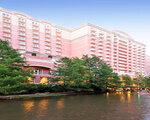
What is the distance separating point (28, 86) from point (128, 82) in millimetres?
80435

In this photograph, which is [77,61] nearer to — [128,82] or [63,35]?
[128,82]

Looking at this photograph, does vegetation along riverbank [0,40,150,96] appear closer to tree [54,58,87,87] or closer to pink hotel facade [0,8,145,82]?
tree [54,58,87,87]

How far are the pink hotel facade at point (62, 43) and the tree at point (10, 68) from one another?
41.2m

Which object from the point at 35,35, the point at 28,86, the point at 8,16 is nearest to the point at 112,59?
the point at 35,35

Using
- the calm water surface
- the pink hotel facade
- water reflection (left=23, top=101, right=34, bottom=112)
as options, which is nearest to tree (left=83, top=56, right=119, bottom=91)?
the pink hotel facade

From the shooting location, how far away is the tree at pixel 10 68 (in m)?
50.0

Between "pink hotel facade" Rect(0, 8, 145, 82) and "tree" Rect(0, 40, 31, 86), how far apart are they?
4124cm


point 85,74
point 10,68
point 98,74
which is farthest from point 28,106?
point 98,74

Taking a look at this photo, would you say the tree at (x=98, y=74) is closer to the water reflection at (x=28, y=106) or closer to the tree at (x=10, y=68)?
the tree at (x=10, y=68)

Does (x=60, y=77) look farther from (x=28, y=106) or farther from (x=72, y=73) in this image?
(x=28, y=106)

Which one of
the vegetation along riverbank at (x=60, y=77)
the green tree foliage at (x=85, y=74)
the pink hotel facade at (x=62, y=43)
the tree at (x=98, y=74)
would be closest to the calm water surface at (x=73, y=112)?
the vegetation along riverbank at (x=60, y=77)

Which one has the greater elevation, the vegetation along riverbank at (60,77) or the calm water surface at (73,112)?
the vegetation along riverbank at (60,77)

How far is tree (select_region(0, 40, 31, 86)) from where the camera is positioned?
50028 mm

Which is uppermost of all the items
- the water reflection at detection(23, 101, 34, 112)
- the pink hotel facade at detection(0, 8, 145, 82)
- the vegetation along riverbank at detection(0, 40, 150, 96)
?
the pink hotel facade at detection(0, 8, 145, 82)
